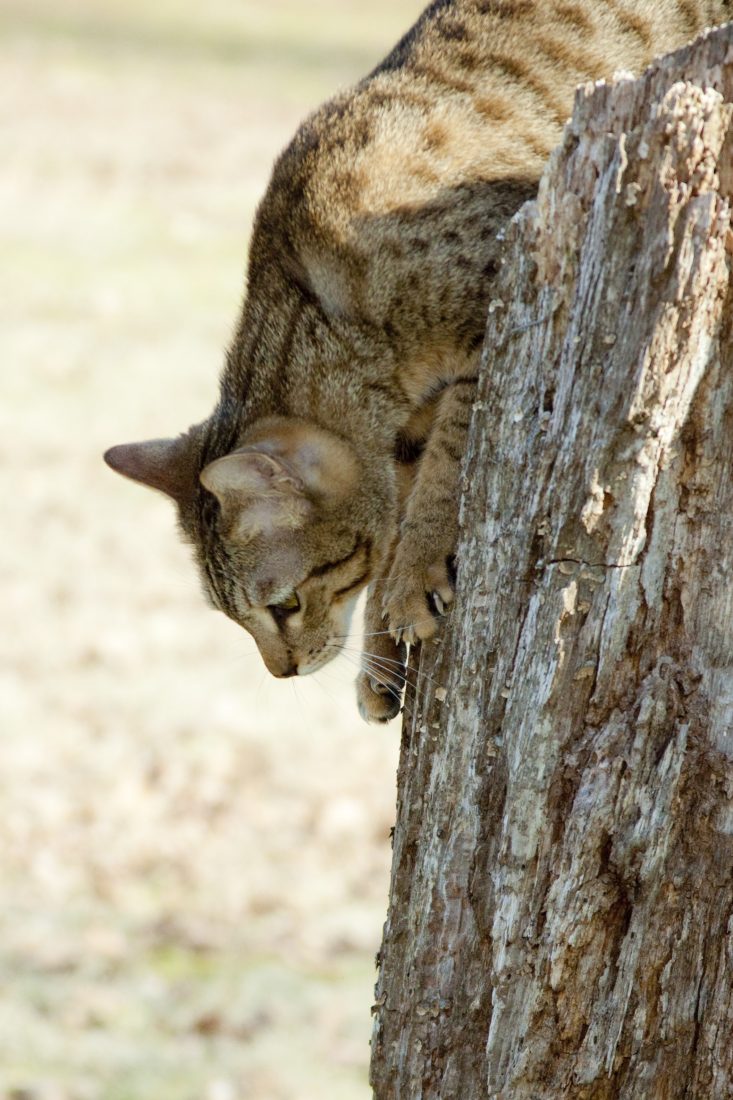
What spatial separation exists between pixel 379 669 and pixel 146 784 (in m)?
3.06

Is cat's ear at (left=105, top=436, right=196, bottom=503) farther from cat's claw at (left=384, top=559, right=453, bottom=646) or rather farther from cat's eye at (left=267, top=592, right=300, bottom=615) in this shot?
cat's claw at (left=384, top=559, right=453, bottom=646)

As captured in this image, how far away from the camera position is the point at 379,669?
9.77 feet

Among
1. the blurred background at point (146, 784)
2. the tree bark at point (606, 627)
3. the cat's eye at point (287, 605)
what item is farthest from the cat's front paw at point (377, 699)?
the blurred background at point (146, 784)

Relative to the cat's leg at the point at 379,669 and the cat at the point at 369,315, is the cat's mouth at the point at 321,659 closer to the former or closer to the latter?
the cat at the point at 369,315

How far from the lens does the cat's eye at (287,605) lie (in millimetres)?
3203

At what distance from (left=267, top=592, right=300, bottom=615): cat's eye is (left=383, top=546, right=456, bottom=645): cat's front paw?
0.47m

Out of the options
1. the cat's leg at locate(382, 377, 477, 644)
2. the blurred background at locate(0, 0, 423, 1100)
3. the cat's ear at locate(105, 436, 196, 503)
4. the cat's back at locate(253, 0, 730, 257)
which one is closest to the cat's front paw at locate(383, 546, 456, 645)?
the cat's leg at locate(382, 377, 477, 644)

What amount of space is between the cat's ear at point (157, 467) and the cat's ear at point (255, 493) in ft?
0.95

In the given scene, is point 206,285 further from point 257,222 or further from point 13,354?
point 257,222

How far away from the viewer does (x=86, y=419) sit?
920 centimetres

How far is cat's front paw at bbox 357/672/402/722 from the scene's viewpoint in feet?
9.73

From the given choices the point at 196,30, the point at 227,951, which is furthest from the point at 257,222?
the point at 196,30

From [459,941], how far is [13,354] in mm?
8617

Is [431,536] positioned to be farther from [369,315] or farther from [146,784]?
[146,784]
